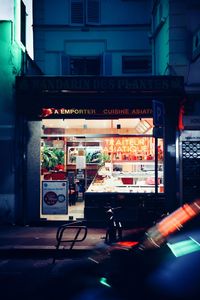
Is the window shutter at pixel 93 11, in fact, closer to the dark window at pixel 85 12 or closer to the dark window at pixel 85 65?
the dark window at pixel 85 12

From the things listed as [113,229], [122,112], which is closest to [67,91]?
[122,112]

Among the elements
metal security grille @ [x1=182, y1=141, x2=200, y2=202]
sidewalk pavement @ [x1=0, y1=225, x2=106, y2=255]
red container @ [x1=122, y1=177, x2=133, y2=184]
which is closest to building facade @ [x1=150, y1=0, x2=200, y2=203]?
metal security grille @ [x1=182, y1=141, x2=200, y2=202]

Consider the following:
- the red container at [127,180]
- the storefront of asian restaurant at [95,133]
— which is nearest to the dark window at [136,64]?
the storefront of asian restaurant at [95,133]

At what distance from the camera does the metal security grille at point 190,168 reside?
13.1 m

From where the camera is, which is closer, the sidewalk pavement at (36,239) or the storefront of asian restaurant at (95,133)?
the sidewalk pavement at (36,239)

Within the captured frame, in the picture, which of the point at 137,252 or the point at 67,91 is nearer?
the point at 137,252

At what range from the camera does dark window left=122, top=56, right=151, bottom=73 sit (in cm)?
1784

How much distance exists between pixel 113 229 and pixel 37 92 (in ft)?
17.8

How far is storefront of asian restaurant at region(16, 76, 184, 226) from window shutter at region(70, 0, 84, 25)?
591cm

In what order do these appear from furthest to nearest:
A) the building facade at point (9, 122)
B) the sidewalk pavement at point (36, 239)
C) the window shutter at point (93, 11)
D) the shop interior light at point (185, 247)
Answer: the window shutter at point (93, 11)
the building facade at point (9, 122)
the sidewalk pavement at point (36, 239)
the shop interior light at point (185, 247)

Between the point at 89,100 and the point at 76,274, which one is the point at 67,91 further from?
the point at 76,274

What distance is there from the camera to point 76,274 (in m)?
4.53

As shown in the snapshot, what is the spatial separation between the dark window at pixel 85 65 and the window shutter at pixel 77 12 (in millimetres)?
1574

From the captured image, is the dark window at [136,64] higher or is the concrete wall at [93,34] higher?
the concrete wall at [93,34]
